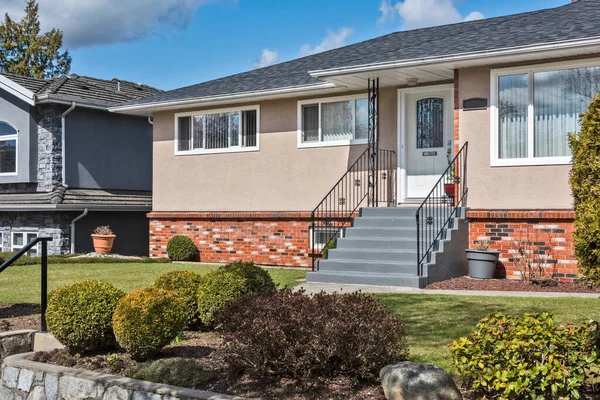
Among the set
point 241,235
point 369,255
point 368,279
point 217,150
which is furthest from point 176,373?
point 217,150

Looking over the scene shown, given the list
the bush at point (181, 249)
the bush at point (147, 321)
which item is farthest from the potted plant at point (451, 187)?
the bush at point (147, 321)

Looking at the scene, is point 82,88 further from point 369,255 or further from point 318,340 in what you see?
point 318,340

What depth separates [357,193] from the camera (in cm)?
1420

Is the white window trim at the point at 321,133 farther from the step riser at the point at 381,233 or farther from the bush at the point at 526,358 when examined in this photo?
the bush at the point at 526,358

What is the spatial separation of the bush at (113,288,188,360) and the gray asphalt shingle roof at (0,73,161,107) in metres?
14.3

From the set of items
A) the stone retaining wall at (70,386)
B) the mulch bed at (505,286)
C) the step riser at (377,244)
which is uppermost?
the step riser at (377,244)

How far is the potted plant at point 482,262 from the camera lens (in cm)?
1130

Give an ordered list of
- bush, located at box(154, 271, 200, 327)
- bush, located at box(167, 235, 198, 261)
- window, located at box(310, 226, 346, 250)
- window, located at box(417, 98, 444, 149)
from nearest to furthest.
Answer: bush, located at box(154, 271, 200, 327) < window, located at box(417, 98, 444, 149) < window, located at box(310, 226, 346, 250) < bush, located at box(167, 235, 198, 261)

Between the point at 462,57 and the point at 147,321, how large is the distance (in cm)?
797

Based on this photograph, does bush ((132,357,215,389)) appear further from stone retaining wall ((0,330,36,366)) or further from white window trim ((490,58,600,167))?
white window trim ((490,58,600,167))

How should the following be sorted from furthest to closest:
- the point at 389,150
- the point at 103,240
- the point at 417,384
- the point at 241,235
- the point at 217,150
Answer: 1. the point at 103,240
2. the point at 217,150
3. the point at 241,235
4. the point at 389,150
5. the point at 417,384

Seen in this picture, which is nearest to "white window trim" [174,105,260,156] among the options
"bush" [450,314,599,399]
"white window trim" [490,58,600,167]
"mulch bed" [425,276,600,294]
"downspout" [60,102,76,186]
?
"downspout" [60,102,76,186]

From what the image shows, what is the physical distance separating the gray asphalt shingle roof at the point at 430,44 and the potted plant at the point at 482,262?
11.1 ft

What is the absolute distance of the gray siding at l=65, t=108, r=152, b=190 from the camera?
19438mm
